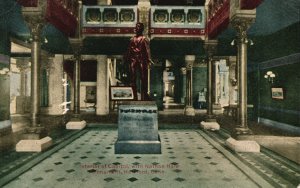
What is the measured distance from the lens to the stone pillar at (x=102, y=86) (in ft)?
53.7

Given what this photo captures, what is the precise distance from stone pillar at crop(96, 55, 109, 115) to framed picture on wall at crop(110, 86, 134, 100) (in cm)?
961

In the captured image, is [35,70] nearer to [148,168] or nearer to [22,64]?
[148,168]

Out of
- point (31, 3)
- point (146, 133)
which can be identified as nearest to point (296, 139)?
point (146, 133)

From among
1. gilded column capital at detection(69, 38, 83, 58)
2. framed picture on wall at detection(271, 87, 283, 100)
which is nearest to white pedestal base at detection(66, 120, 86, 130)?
gilded column capital at detection(69, 38, 83, 58)

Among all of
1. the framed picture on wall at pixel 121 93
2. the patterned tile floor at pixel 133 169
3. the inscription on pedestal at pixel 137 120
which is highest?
the framed picture on wall at pixel 121 93

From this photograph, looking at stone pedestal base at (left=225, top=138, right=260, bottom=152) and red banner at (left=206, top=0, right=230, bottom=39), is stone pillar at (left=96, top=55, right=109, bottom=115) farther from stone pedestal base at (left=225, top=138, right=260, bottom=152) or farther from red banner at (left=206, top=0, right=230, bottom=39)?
stone pedestal base at (left=225, top=138, right=260, bottom=152)

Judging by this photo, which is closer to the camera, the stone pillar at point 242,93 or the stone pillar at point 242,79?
the stone pillar at point 242,93

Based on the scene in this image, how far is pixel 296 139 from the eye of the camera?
A: 851 centimetres

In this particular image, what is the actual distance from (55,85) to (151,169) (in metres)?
12.9

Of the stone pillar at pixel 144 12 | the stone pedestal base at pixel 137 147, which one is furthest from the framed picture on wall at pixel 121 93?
the stone pillar at pixel 144 12

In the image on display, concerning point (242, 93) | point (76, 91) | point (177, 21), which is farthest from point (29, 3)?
point (177, 21)

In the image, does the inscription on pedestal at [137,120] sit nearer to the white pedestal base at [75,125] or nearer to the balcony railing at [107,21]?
the white pedestal base at [75,125]

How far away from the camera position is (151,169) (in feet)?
17.9

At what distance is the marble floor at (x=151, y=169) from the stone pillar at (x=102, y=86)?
28.1ft
